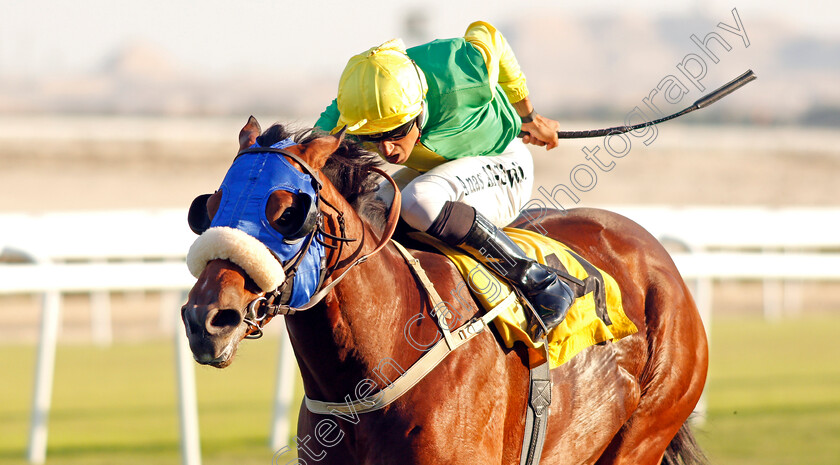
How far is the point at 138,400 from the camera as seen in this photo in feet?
26.4

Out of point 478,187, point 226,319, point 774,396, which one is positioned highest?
point 478,187

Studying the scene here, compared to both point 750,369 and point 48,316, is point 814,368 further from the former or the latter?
point 48,316

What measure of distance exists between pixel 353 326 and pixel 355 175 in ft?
1.37

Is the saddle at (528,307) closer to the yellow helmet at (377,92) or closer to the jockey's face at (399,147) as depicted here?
the jockey's face at (399,147)

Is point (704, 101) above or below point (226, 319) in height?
above

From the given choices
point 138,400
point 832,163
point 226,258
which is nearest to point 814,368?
point 138,400

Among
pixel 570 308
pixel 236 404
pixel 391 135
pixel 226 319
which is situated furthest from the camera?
pixel 236 404

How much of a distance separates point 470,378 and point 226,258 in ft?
2.96

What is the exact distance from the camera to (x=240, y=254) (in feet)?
7.41

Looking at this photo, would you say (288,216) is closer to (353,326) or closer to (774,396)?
(353,326)

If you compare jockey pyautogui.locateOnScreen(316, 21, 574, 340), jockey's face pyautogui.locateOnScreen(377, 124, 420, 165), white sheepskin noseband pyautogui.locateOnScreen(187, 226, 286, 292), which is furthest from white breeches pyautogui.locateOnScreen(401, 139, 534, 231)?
white sheepskin noseband pyautogui.locateOnScreen(187, 226, 286, 292)

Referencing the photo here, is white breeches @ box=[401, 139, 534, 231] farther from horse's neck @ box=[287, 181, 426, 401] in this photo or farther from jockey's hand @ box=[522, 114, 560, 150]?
horse's neck @ box=[287, 181, 426, 401]

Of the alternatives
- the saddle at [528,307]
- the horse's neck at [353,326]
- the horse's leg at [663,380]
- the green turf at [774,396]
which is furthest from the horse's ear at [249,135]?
the green turf at [774,396]

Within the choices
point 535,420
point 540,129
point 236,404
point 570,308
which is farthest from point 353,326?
point 236,404
